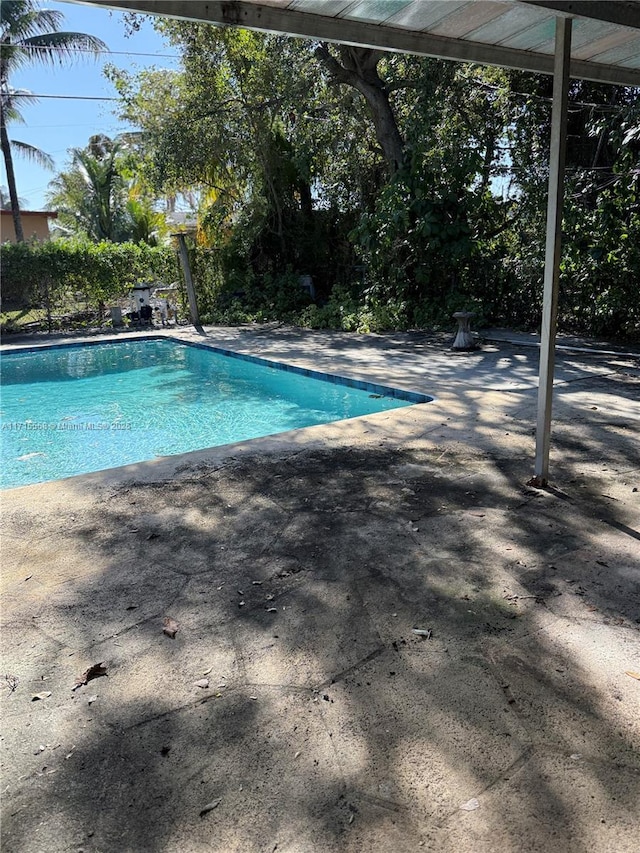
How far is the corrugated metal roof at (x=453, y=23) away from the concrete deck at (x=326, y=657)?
2300 millimetres

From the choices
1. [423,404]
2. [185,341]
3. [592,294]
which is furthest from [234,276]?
[423,404]

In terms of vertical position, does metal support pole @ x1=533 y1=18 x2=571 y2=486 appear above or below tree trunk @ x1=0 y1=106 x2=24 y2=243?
below

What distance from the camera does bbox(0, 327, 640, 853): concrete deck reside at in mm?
1496

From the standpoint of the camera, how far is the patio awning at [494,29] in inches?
109

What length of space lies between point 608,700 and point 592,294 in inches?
300

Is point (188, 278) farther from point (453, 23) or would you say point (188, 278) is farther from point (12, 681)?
point (12, 681)

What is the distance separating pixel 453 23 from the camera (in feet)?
10.5

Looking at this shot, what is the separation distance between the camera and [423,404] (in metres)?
5.66

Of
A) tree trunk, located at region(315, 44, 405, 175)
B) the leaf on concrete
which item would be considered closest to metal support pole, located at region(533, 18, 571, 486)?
the leaf on concrete

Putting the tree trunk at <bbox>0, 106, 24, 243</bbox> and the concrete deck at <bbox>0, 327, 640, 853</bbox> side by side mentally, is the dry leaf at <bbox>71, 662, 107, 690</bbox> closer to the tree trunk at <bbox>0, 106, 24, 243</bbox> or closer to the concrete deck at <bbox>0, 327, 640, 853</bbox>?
the concrete deck at <bbox>0, 327, 640, 853</bbox>

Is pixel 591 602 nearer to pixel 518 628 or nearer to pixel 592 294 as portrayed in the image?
pixel 518 628

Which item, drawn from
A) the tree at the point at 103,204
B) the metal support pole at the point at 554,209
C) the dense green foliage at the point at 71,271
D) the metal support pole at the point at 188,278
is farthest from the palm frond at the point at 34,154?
the metal support pole at the point at 554,209

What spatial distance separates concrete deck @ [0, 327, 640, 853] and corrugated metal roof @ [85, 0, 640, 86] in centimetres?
230

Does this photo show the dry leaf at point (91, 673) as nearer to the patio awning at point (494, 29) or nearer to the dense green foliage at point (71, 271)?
the patio awning at point (494, 29)
